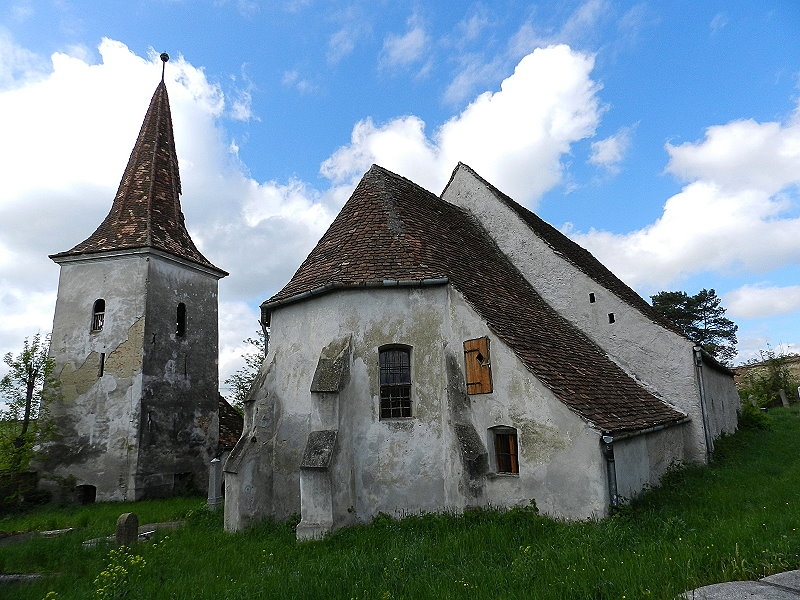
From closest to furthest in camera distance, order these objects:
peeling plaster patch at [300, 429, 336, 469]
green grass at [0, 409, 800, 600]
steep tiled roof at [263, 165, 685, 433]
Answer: green grass at [0, 409, 800, 600] → peeling plaster patch at [300, 429, 336, 469] → steep tiled roof at [263, 165, 685, 433]

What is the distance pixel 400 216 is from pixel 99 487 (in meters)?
13.3

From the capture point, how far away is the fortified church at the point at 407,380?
30.6 feet

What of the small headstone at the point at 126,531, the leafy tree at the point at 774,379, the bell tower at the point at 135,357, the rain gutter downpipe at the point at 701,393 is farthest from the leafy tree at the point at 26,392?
the leafy tree at the point at 774,379

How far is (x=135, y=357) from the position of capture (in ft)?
55.0

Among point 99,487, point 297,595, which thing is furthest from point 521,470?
point 99,487

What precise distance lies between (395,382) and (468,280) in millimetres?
3038

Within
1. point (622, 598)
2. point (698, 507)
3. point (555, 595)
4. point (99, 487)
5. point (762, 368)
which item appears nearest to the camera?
point (622, 598)

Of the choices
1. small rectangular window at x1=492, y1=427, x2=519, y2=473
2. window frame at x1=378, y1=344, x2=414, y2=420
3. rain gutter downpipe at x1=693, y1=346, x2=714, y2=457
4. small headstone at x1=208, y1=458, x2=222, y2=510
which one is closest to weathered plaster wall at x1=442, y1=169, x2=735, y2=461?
rain gutter downpipe at x1=693, y1=346, x2=714, y2=457

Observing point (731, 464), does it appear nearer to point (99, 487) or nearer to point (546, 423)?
point (546, 423)

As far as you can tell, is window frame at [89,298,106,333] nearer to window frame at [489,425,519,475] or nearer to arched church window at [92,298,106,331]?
arched church window at [92,298,106,331]

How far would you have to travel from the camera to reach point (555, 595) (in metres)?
5.10

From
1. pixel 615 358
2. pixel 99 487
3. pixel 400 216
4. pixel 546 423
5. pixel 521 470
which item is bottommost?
pixel 99 487

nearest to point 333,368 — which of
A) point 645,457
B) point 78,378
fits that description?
point 645,457

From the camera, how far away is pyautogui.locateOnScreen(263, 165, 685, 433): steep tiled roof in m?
10.0
